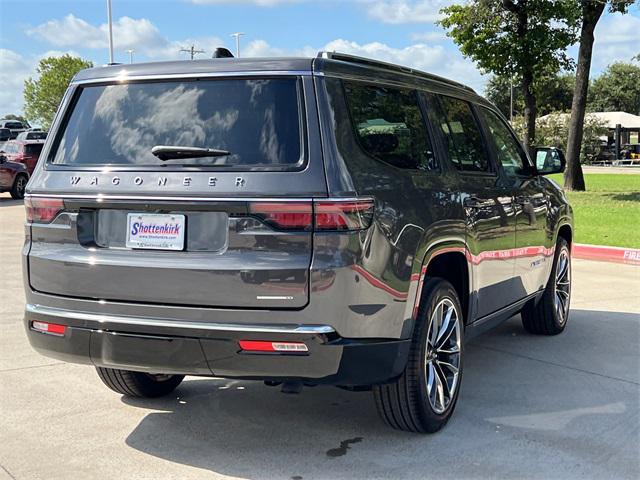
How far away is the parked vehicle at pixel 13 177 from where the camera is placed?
24297mm

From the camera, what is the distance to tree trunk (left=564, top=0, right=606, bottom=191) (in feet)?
64.8

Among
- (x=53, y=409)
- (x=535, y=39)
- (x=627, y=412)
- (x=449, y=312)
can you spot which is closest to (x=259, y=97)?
(x=449, y=312)

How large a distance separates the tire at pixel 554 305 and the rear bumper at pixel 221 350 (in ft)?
10.0

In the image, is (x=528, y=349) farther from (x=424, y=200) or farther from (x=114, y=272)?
(x=114, y=272)

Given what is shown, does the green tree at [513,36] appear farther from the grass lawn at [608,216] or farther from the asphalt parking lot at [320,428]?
the asphalt parking lot at [320,428]

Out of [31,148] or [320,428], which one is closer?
[320,428]

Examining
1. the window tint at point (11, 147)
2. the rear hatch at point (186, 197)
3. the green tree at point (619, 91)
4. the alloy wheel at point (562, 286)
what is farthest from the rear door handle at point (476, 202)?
the green tree at point (619, 91)

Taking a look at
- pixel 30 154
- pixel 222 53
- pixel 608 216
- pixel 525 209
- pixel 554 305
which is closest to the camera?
pixel 222 53

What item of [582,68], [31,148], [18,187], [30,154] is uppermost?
[582,68]

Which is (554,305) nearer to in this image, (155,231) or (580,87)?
(155,231)

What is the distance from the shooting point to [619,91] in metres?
81.6

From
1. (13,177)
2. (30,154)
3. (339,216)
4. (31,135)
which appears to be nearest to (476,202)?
(339,216)

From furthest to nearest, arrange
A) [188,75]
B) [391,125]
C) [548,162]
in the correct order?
[548,162]
[391,125]
[188,75]

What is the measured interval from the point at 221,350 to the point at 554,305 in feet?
12.7
